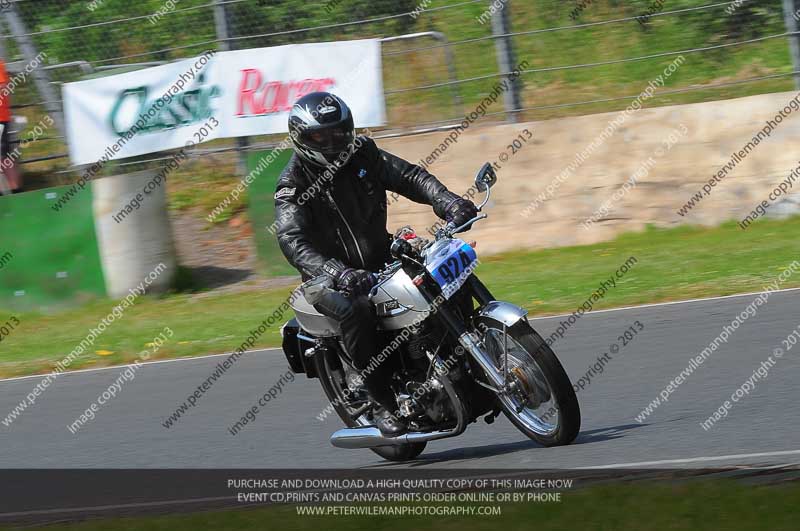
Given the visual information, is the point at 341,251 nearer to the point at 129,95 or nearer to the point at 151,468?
the point at 151,468

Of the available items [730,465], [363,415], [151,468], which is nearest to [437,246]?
[363,415]

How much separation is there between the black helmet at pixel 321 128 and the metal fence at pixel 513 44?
26.8ft

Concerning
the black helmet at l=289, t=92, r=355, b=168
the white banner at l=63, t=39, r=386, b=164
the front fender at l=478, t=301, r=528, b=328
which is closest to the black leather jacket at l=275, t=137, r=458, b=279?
the black helmet at l=289, t=92, r=355, b=168

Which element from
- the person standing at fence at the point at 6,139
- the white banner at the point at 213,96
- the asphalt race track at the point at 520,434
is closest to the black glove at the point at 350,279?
the asphalt race track at the point at 520,434

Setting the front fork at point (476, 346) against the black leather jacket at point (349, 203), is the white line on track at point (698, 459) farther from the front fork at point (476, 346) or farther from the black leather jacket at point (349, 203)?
the black leather jacket at point (349, 203)

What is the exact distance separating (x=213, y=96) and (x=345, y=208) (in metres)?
8.32

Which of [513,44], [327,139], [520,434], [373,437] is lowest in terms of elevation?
[520,434]

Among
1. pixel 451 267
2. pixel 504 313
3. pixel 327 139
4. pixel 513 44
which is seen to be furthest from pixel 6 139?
pixel 504 313

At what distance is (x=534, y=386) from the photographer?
580 cm

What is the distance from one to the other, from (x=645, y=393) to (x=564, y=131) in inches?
293

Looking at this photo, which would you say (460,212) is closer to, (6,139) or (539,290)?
(539,290)

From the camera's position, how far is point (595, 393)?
7.48 metres
